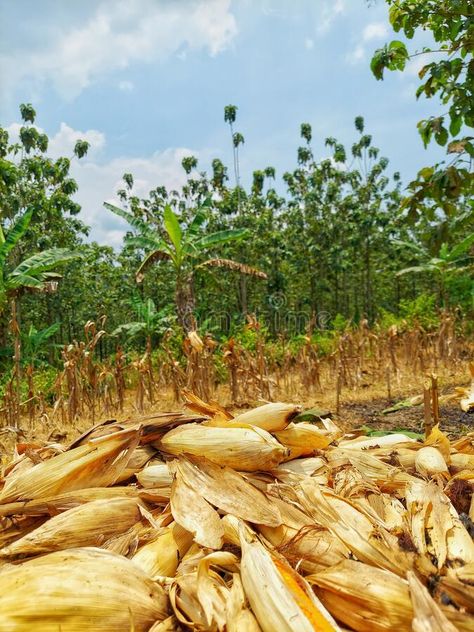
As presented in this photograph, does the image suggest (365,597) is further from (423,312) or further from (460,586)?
(423,312)

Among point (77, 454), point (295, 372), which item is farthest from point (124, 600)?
point (295, 372)

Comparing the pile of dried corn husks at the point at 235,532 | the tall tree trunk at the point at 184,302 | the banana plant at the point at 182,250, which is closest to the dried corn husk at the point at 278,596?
the pile of dried corn husks at the point at 235,532

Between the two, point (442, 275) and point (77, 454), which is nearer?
point (77, 454)

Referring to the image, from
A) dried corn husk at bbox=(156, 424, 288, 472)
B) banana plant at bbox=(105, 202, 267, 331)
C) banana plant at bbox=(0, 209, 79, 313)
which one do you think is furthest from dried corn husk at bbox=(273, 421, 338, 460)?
banana plant at bbox=(105, 202, 267, 331)

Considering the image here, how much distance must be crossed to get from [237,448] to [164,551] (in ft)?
0.86

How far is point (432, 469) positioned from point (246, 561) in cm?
55

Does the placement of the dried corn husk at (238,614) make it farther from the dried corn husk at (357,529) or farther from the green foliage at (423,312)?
the green foliage at (423,312)

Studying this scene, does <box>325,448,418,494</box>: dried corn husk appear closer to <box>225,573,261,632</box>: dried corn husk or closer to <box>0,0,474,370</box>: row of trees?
<box>225,573,261,632</box>: dried corn husk

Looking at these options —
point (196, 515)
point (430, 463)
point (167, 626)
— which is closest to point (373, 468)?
point (430, 463)

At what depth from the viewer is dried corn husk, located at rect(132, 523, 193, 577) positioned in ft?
2.69

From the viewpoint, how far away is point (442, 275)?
16.1 meters

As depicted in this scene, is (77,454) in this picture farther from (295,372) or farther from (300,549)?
(295,372)

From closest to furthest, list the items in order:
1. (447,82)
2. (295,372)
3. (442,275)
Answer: (447,82), (295,372), (442,275)

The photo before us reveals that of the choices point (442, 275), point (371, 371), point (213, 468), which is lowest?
point (371, 371)
